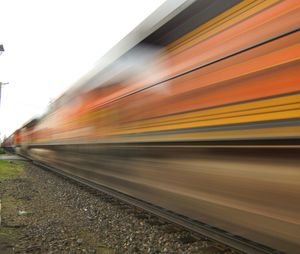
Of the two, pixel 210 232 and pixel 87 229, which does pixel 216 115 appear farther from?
pixel 87 229

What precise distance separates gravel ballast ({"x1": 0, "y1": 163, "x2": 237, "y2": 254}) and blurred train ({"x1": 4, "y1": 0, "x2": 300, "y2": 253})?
15.4 inches

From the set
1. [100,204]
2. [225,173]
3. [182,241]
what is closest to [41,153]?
[100,204]

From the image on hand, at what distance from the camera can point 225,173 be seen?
3273mm

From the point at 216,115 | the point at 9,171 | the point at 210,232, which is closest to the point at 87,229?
the point at 210,232

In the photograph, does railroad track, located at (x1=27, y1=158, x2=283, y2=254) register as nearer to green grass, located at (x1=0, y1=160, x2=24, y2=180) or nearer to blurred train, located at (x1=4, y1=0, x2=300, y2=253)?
blurred train, located at (x1=4, y1=0, x2=300, y2=253)

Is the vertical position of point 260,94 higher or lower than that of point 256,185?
higher

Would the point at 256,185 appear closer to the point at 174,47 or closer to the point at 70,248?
the point at 174,47

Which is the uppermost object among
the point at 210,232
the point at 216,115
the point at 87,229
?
the point at 216,115

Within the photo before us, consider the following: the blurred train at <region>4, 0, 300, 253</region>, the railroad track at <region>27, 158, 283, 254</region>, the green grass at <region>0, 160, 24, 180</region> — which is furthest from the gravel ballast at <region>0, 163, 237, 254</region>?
the green grass at <region>0, 160, 24, 180</region>

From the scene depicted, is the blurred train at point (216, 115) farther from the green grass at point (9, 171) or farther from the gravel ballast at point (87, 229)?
the green grass at point (9, 171)

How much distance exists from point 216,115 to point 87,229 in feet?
8.66

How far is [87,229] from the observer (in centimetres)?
529

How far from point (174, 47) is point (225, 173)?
1.62 meters

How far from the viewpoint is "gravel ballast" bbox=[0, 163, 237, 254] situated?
14.4 feet
